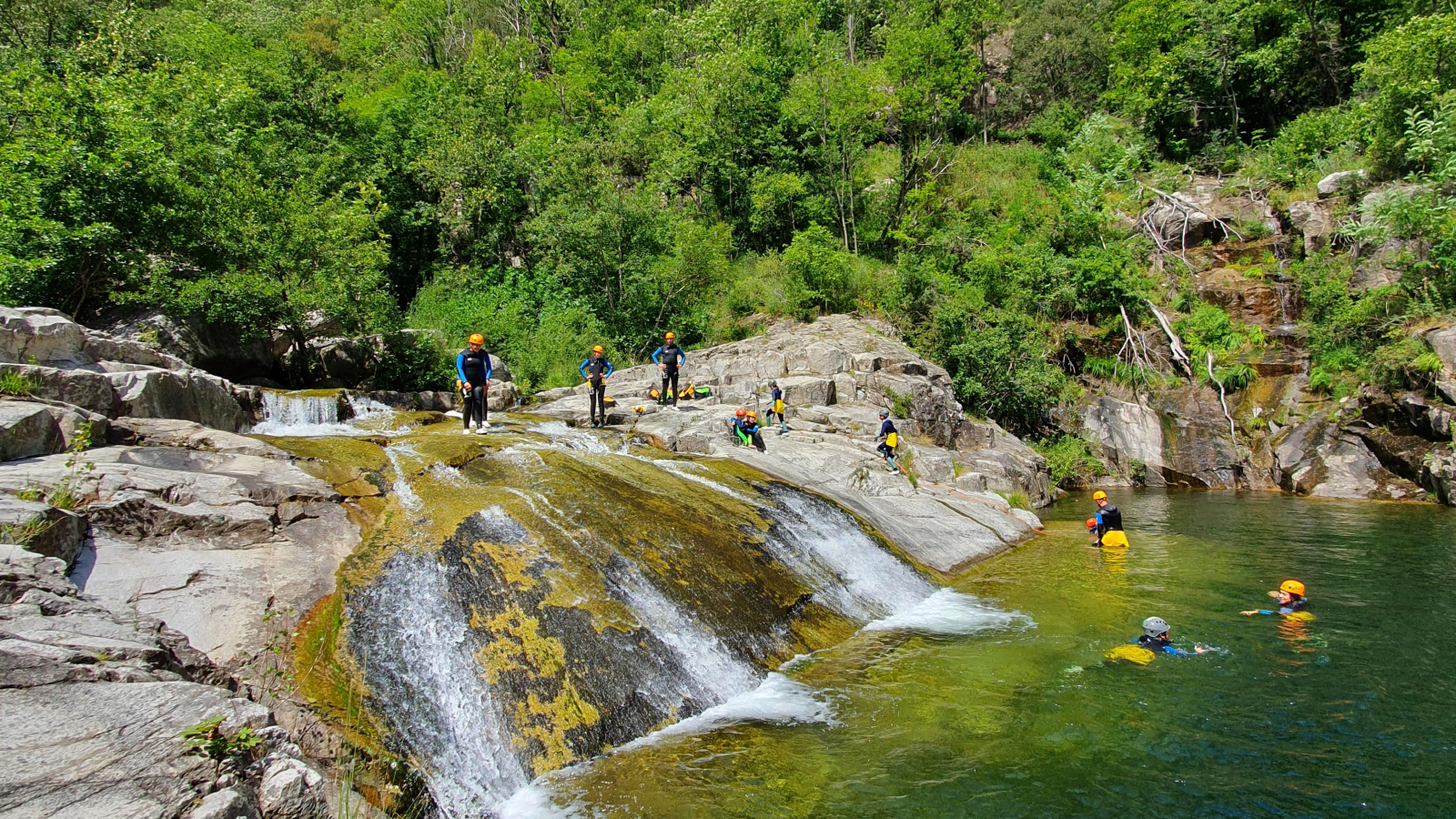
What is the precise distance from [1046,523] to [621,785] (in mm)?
16035

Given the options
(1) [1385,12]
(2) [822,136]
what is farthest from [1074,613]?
(1) [1385,12]

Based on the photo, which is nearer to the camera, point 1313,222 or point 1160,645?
point 1160,645

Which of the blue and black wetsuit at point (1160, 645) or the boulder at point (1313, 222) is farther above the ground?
the boulder at point (1313, 222)

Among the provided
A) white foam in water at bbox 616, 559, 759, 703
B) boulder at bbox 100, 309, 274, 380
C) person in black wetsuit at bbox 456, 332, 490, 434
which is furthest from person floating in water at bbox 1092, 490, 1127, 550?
boulder at bbox 100, 309, 274, 380

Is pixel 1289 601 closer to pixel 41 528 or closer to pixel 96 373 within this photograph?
pixel 41 528

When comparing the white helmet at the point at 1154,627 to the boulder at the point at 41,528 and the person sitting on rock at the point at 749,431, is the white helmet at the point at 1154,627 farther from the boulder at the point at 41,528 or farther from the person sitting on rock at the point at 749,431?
the boulder at the point at 41,528

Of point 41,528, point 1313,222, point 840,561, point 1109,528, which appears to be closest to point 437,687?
point 41,528

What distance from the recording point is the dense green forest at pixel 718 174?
18.1 meters

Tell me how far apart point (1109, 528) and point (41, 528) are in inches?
657

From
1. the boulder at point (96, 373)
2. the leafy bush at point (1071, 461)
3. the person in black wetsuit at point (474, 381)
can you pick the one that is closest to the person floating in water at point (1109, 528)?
the leafy bush at point (1071, 461)

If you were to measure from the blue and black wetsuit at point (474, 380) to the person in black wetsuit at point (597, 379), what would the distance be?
3.49 metres

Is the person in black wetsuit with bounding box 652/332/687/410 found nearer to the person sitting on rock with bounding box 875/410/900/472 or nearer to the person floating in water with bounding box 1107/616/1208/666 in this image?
the person sitting on rock with bounding box 875/410/900/472

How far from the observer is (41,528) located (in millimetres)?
6121

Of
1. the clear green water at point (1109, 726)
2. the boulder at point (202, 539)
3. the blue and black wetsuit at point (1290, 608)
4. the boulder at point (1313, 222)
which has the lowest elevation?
the clear green water at point (1109, 726)
